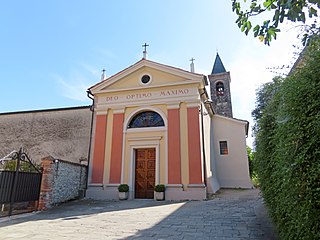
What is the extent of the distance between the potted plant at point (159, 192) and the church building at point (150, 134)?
268mm

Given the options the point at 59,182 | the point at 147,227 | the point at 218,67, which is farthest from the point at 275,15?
the point at 218,67

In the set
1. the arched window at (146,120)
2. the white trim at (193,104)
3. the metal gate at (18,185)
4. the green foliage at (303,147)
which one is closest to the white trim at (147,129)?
the arched window at (146,120)

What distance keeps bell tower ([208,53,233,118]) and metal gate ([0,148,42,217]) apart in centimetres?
1803

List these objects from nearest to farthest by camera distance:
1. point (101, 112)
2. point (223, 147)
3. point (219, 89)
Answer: point (101, 112) < point (223, 147) < point (219, 89)

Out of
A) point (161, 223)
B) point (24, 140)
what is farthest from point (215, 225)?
point (24, 140)

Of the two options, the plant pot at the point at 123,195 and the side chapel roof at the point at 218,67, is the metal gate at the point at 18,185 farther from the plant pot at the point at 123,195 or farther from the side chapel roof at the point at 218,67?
the side chapel roof at the point at 218,67

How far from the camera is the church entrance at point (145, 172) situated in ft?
36.3

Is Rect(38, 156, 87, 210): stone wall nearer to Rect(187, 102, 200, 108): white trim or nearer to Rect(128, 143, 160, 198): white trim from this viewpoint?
Rect(128, 143, 160, 198): white trim

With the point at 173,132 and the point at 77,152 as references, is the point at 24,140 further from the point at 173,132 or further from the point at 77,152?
the point at 173,132

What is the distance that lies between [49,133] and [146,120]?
634 cm

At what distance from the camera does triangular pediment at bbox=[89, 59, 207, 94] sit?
39.3ft

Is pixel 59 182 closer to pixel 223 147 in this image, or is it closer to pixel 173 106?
pixel 173 106

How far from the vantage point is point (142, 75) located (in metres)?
12.8

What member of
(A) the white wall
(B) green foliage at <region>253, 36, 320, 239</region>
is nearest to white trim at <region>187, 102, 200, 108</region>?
(A) the white wall
